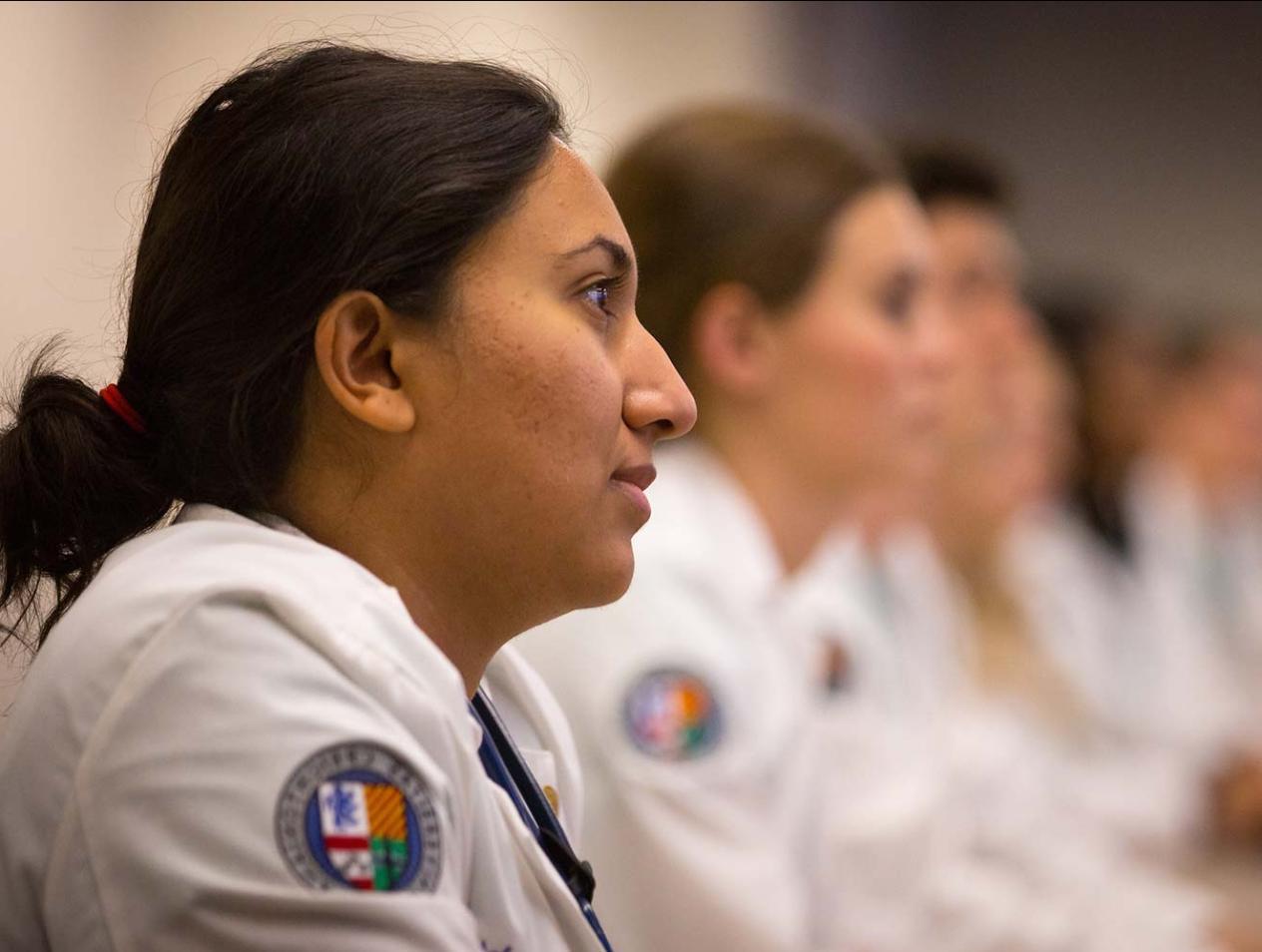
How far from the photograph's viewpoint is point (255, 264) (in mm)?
1141

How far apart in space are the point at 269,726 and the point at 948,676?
228 centimetres

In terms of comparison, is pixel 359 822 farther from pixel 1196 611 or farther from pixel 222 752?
pixel 1196 611

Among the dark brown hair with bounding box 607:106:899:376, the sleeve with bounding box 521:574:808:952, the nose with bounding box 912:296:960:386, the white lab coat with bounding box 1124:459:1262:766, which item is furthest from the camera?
the white lab coat with bounding box 1124:459:1262:766

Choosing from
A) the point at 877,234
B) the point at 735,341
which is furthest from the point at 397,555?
the point at 877,234

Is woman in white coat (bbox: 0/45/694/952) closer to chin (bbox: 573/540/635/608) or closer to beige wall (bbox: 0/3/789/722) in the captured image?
chin (bbox: 573/540/635/608)

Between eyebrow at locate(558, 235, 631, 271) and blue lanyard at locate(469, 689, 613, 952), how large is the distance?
0.34 metres

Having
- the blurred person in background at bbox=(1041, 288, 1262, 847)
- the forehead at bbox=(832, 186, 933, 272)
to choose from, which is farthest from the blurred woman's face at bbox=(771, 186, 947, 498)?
the blurred person in background at bbox=(1041, 288, 1262, 847)

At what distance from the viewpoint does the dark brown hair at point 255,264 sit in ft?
3.70

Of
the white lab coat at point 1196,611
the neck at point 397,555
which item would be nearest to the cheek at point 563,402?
the neck at point 397,555

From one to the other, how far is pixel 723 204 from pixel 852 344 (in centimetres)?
28

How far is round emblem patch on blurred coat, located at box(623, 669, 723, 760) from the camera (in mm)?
1732

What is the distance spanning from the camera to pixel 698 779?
1760mm

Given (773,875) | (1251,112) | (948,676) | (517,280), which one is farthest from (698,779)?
(1251,112)

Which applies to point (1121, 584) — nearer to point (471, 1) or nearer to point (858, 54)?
point (858, 54)
